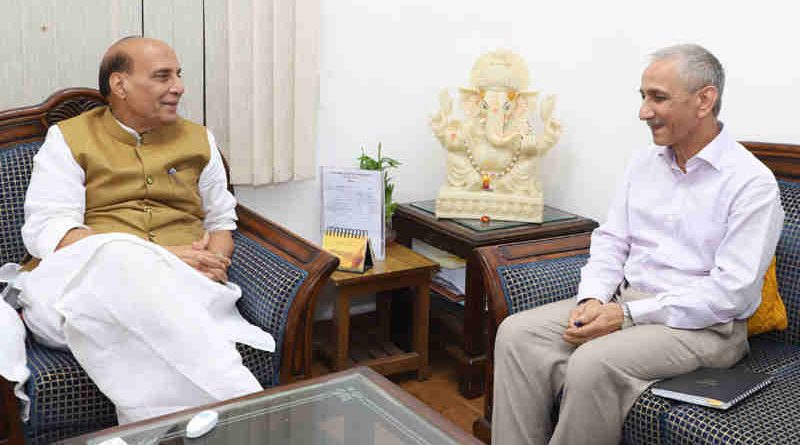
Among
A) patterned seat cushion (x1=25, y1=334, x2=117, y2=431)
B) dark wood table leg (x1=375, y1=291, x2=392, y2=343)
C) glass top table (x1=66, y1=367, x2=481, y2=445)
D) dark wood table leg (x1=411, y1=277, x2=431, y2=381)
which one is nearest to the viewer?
glass top table (x1=66, y1=367, x2=481, y2=445)

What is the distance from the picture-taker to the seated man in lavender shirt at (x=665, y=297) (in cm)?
196

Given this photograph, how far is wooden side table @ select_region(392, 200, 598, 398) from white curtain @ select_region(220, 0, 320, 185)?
553 millimetres

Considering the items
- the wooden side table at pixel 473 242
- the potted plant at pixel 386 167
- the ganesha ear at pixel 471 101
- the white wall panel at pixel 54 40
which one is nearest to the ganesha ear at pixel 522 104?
the ganesha ear at pixel 471 101

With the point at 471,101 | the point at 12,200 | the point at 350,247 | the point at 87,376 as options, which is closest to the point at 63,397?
the point at 87,376

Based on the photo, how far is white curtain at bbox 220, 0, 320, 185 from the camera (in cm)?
Answer: 278

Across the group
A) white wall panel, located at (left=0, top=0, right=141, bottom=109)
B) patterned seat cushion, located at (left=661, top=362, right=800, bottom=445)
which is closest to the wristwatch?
patterned seat cushion, located at (left=661, top=362, right=800, bottom=445)

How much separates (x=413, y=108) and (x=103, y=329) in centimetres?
173

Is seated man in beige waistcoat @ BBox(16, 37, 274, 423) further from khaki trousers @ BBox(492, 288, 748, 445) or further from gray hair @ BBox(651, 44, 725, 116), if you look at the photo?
gray hair @ BBox(651, 44, 725, 116)

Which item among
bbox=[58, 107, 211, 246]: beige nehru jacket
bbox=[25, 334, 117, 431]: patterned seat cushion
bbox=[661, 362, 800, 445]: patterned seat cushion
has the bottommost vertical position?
bbox=[25, 334, 117, 431]: patterned seat cushion

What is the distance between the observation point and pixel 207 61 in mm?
2760

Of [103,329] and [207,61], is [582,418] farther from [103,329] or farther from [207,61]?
[207,61]

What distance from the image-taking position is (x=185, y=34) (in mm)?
2715

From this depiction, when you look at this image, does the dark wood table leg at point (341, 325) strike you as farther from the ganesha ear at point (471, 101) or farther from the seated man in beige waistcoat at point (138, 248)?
the ganesha ear at point (471, 101)

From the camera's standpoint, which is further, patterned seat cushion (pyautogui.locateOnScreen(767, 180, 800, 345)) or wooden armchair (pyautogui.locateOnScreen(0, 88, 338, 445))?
patterned seat cushion (pyautogui.locateOnScreen(767, 180, 800, 345))
